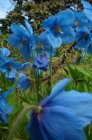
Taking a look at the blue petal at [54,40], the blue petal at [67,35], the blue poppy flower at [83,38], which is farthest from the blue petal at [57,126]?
the blue poppy flower at [83,38]

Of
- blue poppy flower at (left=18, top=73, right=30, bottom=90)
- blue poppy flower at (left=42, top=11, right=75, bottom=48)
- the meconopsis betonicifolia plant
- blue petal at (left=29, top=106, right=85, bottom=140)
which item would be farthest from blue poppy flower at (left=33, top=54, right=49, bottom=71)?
blue petal at (left=29, top=106, right=85, bottom=140)

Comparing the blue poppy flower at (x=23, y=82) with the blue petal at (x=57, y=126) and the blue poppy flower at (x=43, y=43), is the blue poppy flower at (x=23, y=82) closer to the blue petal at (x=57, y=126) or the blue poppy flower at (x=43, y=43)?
the blue poppy flower at (x=43, y=43)

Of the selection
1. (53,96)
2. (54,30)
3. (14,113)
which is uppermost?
(54,30)

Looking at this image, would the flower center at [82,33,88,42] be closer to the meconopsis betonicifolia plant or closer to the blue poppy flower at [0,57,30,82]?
the meconopsis betonicifolia plant

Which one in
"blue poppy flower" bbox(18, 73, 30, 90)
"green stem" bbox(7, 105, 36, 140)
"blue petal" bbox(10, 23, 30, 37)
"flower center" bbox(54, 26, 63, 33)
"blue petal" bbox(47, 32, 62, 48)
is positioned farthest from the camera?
"blue poppy flower" bbox(18, 73, 30, 90)

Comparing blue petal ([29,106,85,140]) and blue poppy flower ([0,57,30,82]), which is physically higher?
blue poppy flower ([0,57,30,82])

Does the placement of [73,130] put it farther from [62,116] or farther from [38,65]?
[38,65]

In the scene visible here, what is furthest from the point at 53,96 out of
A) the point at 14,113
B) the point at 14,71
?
the point at 14,71
